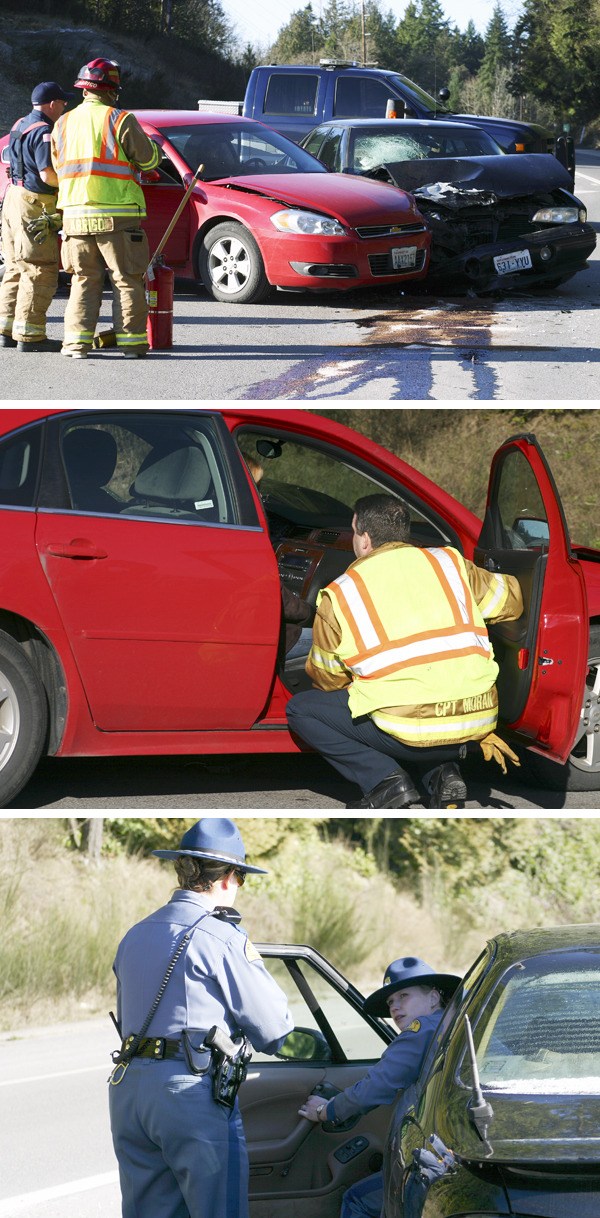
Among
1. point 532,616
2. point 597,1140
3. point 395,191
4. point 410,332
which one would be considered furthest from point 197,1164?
point 395,191

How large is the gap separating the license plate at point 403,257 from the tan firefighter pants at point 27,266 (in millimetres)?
2750

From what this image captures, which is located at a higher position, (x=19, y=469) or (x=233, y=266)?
(x=233, y=266)

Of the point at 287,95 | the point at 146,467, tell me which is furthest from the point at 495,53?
the point at 146,467

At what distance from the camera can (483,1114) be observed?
2861mm

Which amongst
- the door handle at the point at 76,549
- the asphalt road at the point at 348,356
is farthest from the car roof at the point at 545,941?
the asphalt road at the point at 348,356

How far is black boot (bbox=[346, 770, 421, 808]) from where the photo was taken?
518 centimetres

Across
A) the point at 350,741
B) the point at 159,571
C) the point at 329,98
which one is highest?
the point at 329,98

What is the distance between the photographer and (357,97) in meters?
17.5

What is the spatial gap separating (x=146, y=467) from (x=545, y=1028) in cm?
278

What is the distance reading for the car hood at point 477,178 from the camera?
1129cm

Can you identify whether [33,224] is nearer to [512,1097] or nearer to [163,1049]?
[163,1049]

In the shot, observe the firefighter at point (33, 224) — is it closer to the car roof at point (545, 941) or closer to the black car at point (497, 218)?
the black car at point (497, 218)

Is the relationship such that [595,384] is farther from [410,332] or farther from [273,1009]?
[273,1009]

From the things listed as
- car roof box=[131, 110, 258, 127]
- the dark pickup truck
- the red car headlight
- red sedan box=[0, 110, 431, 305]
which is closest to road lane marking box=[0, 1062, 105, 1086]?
red sedan box=[0, 110, 431, 305]
